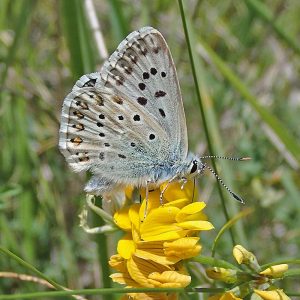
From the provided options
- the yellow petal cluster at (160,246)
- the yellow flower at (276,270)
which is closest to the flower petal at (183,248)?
the yellow petal cluster at (160,246)

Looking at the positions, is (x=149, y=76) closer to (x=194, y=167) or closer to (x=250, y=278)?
(x=194, y=167)

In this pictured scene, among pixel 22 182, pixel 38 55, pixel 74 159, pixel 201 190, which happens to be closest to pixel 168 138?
pixel 74 159

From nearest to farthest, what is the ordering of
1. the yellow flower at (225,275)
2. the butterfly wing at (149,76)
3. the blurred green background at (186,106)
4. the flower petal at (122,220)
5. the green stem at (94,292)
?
the green stem at (94,292), the yellow flower at (225,275), the flower petal at (122,220), the butterfly wing at (149,76), the blurred green background at (186,106)

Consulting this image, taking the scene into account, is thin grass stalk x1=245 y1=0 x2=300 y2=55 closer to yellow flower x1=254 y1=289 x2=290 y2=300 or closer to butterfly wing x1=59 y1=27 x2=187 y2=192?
butterfly wing x1=59 y1=27 x2=187 y2=192

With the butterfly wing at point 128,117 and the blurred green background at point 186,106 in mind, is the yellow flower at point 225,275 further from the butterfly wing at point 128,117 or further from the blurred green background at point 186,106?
the blurred green background at point 186,106

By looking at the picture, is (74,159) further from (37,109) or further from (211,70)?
(211,70)

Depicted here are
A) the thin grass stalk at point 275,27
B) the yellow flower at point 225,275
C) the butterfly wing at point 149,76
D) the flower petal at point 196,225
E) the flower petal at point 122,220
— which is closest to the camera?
the yellow flower at point 225,275
